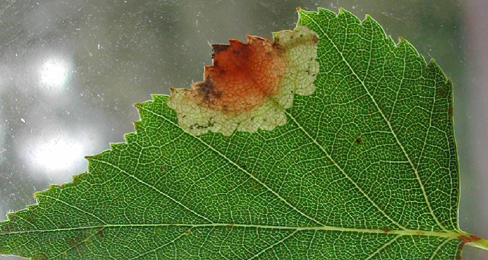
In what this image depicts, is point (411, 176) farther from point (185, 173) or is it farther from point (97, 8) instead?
point (97, 8)

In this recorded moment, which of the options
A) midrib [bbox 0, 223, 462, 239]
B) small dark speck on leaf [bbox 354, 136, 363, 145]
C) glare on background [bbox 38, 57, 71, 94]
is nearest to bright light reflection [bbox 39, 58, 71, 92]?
glare on background [bbox 38, 57, 71, 94]

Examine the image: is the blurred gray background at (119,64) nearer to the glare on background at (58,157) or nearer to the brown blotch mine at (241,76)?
the glare on background at (58,157)

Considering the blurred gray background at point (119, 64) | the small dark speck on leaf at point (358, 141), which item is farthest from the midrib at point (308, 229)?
the blurred gray background at point (119, 64)

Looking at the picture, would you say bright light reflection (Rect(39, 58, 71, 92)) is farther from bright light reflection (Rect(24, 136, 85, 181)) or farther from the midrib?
the midrib

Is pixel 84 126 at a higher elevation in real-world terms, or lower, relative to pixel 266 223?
higher

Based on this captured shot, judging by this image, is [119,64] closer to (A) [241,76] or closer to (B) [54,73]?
(B) [54,73]

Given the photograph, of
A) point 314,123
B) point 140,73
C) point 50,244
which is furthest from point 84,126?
point 314,123

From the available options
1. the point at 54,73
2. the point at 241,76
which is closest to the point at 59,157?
the point at 54,73
